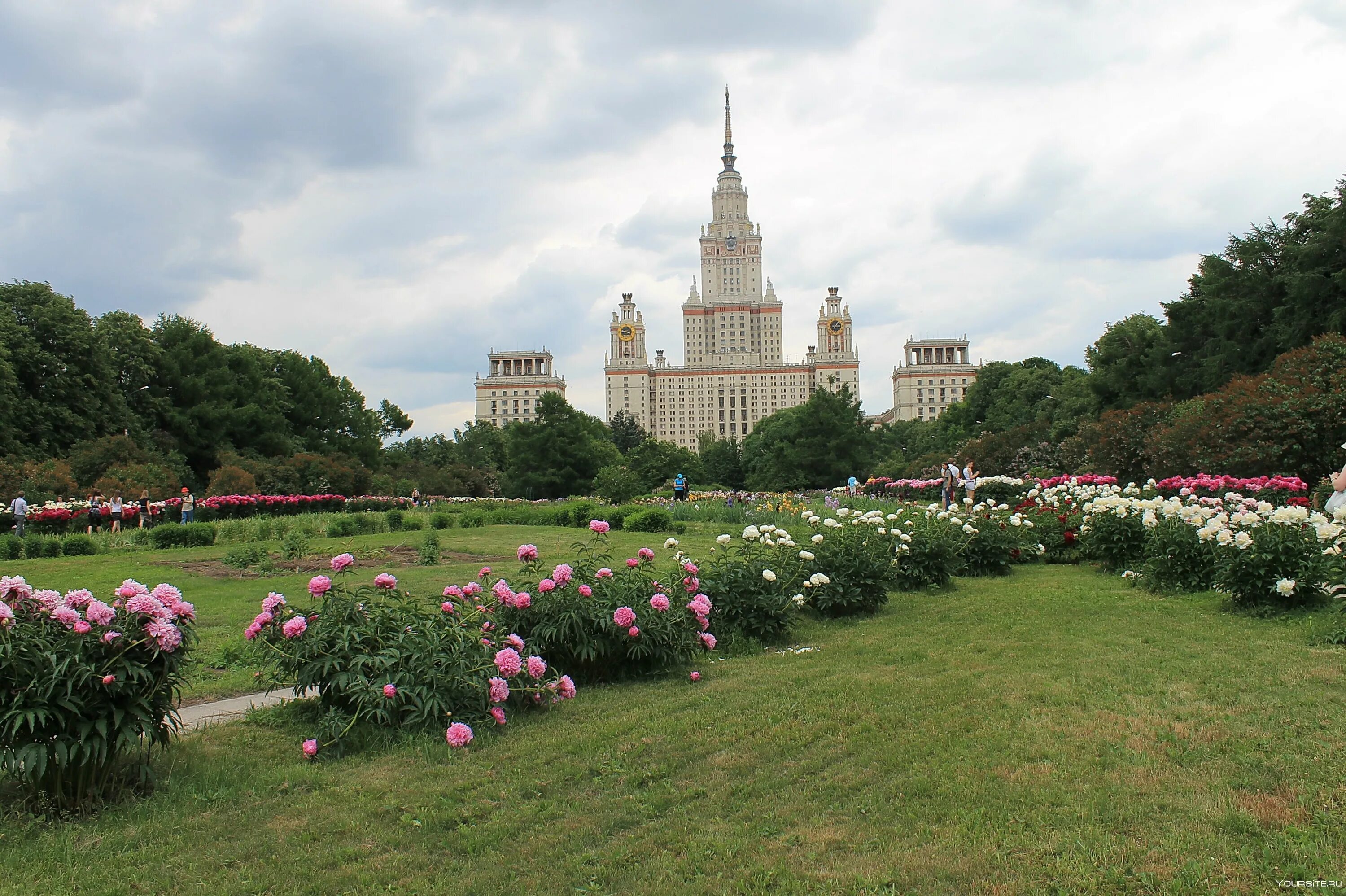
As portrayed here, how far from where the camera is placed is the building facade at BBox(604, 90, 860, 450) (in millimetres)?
154375

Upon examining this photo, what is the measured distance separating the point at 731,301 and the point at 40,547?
486 feet

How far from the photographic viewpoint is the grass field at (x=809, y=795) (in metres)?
3.25

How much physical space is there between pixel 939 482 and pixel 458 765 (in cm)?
2291

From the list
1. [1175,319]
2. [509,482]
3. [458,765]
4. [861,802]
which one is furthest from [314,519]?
[1175,319]

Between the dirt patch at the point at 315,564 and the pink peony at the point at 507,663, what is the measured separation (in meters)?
7.86

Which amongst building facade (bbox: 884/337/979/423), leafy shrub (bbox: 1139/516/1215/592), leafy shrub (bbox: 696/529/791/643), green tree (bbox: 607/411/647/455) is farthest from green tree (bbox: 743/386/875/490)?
building facade (bbox: 884/337/979/423)

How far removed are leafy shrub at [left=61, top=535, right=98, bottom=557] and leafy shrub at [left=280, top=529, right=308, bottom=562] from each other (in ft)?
14.7

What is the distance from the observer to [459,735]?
4707mm

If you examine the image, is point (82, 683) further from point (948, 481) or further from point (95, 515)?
point (95, 515)

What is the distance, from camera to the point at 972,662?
622 centimetres

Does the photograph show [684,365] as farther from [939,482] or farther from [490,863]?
[490,863]

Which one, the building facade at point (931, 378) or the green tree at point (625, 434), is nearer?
the green tree at point (625, 434)

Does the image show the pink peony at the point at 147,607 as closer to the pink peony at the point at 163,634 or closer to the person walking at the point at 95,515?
the pink peony at the point at 163,634

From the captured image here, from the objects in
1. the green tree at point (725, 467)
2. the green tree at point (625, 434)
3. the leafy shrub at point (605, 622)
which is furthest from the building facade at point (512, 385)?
the leafy shrub at point (605, 622)
